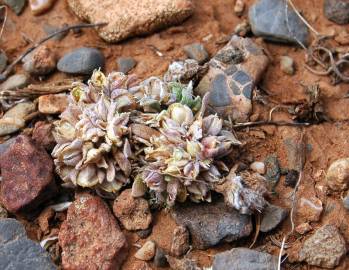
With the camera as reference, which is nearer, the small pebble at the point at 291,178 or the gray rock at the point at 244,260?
the gray rock at the point at 244,260

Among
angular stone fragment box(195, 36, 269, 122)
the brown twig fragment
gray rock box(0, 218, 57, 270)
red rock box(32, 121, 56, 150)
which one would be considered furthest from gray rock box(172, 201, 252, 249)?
the brown twig fragment

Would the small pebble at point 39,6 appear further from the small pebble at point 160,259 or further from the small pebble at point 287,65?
the small pebble at point 160,259

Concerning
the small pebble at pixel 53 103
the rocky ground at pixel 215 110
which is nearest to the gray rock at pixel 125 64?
the rocky ground at pixel 215 110

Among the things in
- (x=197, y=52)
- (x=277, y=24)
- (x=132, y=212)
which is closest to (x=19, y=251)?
(x=132, y=212)

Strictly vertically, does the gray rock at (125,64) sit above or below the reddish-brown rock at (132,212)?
above

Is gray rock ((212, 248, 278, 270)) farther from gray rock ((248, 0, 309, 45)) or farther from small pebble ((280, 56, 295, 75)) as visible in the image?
gray rock ((248, 0, 309, 45))

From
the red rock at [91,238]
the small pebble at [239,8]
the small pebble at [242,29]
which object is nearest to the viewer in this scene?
the red rock at [91,238]
